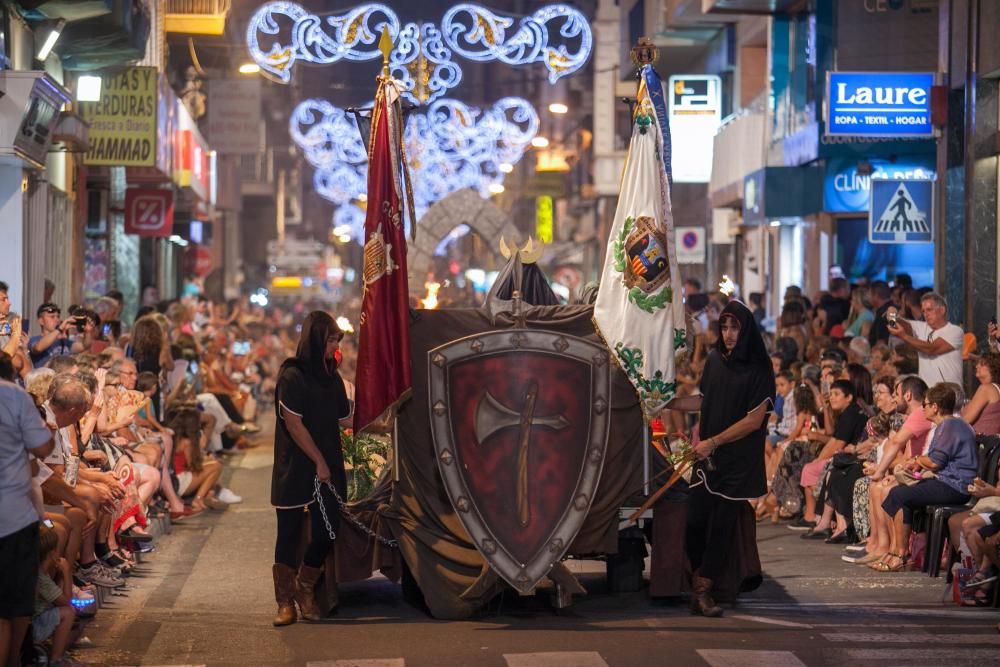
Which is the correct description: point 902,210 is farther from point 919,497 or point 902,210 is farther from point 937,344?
point 919,497

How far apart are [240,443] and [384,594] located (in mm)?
12702

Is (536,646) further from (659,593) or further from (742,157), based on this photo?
(742,157)

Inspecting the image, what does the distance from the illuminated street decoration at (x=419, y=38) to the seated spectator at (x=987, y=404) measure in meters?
11.6

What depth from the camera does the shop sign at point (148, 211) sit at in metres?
30.9

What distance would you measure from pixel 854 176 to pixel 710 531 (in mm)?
15580

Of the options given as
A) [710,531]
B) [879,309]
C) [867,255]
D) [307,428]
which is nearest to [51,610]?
[307,428]

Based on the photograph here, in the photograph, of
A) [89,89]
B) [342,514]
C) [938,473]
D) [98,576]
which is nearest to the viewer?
[342,514]

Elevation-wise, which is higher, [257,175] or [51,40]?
[257,175]

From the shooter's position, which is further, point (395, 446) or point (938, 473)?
point (938, 473)

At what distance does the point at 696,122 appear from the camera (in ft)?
118

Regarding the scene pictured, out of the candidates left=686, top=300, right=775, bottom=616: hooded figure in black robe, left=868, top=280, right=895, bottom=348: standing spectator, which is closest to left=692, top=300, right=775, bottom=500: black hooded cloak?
left=686, top=300, right=775, bottom=616: hooded figure in black robe

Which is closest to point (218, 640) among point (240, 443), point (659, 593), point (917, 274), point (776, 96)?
point (659, 593)

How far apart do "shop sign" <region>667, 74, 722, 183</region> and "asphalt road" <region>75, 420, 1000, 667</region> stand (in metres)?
23.0

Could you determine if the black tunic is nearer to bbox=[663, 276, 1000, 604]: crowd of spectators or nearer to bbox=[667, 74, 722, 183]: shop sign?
bbox=[663, 276, 1000, 604]: crowd of spectators
